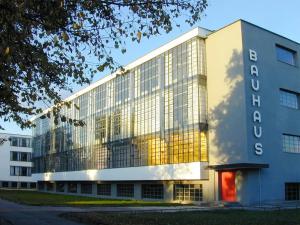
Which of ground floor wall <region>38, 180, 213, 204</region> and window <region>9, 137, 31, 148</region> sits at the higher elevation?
window <region>9, 137, 31, 148</region>

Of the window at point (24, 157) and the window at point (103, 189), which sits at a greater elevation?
the window at point (24, 157)

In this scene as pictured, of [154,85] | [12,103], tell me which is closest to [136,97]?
[154,85]

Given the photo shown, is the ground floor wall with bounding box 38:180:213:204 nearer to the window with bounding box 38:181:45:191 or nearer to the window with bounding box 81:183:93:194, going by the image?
the window with bounding box 81:183:93:194

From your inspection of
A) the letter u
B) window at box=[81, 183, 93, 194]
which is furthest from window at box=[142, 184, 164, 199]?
window at box=[81, 183, 93, 194]

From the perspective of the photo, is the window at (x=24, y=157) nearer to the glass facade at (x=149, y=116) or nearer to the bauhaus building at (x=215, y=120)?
the glass facade at (x=149, y=116)

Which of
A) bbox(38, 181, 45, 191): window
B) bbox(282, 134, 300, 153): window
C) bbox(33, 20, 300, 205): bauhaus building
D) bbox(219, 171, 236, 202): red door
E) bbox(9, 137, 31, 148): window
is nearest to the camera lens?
bbox(33, 20, 300, 205): bauhaus building

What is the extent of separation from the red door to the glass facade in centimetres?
244

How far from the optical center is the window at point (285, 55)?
4044 cm

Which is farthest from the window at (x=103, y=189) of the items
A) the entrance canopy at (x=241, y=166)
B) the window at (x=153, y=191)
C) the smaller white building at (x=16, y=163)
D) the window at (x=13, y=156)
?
the window at (x=13, y=156)

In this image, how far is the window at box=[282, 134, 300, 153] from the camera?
3869cm

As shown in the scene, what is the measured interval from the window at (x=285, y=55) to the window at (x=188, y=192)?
12817mm

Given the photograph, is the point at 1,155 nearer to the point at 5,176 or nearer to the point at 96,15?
the point at 5,176

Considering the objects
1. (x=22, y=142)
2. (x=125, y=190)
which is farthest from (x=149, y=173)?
(x=22, y=142)

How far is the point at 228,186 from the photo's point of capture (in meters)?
36.8
